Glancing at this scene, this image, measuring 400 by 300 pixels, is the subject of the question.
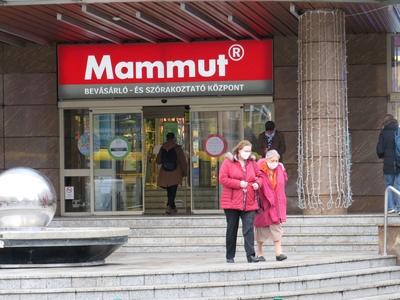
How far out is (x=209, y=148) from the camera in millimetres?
20797

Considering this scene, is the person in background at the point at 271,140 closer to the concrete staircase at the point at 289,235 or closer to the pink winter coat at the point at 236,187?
the concrete staircase at the point at 289,235

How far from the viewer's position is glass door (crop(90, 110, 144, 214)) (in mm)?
21047

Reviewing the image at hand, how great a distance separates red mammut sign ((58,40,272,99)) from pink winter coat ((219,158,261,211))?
7.33m

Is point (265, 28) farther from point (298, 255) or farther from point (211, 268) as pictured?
point (211, 268)

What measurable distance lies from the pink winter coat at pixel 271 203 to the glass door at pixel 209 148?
23.8 ft

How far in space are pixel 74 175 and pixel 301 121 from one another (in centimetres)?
556

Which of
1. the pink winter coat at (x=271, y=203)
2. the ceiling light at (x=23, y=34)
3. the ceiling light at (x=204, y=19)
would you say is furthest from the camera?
the ceiling light at (x=23, y=34)

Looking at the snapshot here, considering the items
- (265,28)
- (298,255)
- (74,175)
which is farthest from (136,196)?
(298,255)

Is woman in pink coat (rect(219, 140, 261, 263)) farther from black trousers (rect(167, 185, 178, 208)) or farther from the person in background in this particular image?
black trousers (rect(167, 185, 178, 208))

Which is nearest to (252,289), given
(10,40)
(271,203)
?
(271,203)

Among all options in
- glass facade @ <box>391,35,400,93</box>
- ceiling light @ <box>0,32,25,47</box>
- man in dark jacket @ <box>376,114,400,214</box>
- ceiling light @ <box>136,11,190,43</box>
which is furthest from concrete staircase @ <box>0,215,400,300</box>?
ceiling light @ <box>0,32,25,47</box>

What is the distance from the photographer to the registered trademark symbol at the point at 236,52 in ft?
A: 66.6

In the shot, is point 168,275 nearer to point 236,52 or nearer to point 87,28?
point 87,28

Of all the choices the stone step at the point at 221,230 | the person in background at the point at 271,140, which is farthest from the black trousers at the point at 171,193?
the stone step at the point at 221,230
